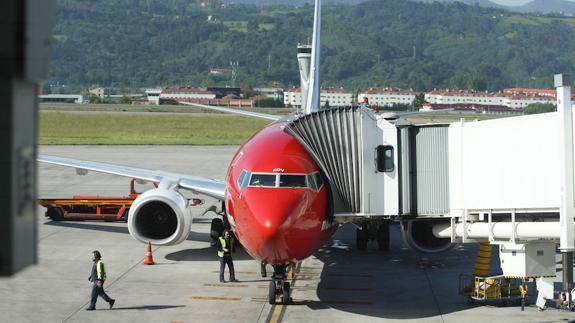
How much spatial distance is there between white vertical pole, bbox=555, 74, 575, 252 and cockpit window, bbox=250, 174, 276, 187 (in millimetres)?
5340

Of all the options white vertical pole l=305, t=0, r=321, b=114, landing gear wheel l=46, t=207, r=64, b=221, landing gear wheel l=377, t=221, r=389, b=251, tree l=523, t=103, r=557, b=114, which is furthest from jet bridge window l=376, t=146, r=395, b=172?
tree l=523, t=103, r=557, b=114

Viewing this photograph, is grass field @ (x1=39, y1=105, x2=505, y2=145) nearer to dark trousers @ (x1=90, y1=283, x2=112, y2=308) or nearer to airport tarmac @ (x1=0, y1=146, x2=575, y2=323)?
airport tarmac @ (x1=0, y1=146, x2=575, y2=323)

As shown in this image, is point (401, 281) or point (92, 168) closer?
point (401, 281)

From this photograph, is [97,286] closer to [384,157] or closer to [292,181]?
[292,181]

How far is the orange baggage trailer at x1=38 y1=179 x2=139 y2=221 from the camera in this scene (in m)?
29.6

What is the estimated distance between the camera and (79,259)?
75.9 ft

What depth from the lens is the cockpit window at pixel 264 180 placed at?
17062 mm

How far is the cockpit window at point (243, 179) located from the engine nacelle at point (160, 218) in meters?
4.47

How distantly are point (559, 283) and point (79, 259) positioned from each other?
12.2 m

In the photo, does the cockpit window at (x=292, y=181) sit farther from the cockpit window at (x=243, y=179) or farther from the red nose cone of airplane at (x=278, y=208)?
the cockpit window at (x=243, y=179)

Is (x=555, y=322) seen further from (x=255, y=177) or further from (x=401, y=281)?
(x=255, y=177)

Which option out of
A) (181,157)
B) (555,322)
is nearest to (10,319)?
(555,322)

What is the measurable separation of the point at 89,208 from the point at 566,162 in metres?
18.9

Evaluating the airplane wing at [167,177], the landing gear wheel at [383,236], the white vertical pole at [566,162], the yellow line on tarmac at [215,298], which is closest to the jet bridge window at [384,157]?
the white vertical pole at [566,162]
